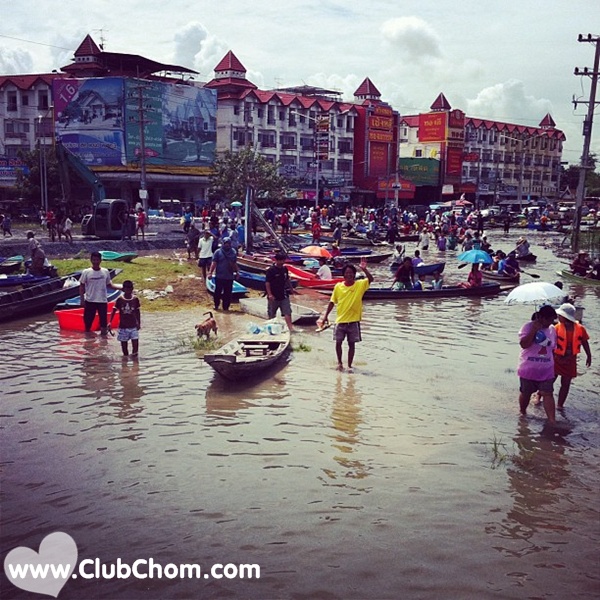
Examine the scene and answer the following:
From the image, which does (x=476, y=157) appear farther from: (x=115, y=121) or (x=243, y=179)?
(x=115, y=121)

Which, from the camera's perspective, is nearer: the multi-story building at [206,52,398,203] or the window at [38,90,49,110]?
the window at [38,90,49,110]

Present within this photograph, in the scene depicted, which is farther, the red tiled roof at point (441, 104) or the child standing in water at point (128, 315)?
the red tiled roof at point (441, 104)

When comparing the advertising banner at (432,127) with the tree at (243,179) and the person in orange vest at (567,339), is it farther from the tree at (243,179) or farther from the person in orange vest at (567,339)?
the person in orange vest at (567,339)

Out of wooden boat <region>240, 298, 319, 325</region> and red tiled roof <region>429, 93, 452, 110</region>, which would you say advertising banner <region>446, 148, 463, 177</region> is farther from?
wooden boat <region>240, 298, 319, 325</region>

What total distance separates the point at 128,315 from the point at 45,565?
250 inches

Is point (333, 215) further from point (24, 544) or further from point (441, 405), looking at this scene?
point (24, 544)

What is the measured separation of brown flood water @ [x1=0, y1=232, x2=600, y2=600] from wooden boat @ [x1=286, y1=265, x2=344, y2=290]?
378 inches

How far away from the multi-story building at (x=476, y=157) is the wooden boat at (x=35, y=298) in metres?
65.3

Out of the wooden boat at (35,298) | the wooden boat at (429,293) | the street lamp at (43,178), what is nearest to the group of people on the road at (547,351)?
the wooden boat at (429,293)

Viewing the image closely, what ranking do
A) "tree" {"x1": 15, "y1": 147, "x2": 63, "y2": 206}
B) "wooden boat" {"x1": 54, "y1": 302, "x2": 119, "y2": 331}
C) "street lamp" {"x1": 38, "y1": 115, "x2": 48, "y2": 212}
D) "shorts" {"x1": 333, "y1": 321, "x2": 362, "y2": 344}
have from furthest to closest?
"tree" {"x1": 15, "y1": 147, "x2": 63, "y2": 206} < "street lamp" {"x1": 38, "y1": 115, "x2": 48, "y2": 212} < "wooden boat" {"x1": 54, "y1": 302, "x2": 119, "y2": 331} < "shorts" {"x1": 333, "y1": 321, "x2": 362, "y2": 344}

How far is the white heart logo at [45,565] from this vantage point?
200 inches

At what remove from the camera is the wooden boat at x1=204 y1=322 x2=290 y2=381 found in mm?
9883

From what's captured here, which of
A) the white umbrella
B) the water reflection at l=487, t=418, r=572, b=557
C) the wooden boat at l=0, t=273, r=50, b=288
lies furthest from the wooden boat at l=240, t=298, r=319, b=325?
the water reflection at l=487, t=418, r=572, b=557

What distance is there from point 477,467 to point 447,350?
7.12 metres
